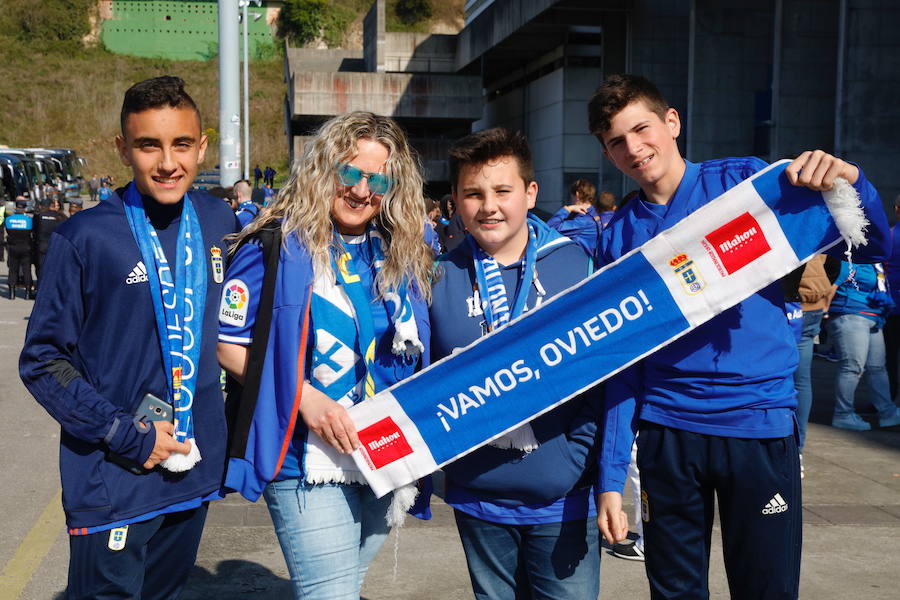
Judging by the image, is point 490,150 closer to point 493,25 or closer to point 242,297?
point 242,297

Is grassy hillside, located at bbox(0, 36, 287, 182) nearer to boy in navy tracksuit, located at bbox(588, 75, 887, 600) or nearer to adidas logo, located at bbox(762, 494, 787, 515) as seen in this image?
boy in navy tracksuit, located at bbox(588, 75, 887, 600)

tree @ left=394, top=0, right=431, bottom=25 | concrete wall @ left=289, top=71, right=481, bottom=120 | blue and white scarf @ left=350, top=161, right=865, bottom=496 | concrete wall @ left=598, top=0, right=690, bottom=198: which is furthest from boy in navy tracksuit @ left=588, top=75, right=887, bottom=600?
tree @ left=394, top=0, right=431, bottom=25

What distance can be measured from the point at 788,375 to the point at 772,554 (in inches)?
22.5

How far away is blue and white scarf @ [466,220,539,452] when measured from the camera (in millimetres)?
3271

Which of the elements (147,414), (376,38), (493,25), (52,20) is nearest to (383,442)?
(147,414)

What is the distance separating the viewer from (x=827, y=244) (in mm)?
3207

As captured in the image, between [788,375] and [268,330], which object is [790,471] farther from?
[268,330]

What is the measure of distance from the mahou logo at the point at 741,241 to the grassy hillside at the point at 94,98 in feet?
242

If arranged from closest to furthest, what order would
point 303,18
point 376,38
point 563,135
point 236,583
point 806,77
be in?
point 236,583 < point 806,77 < point 563,135 < point 376,38 < point 303,18

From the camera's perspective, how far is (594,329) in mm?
3277

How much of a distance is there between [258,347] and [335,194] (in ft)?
1.80

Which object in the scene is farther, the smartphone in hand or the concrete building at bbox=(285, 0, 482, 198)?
the concrete building at bbox=(285, 0, 482, 198)

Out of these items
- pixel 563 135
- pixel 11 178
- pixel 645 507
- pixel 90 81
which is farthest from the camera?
pixel 90 81

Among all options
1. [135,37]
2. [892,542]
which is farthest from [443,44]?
[135,37]
